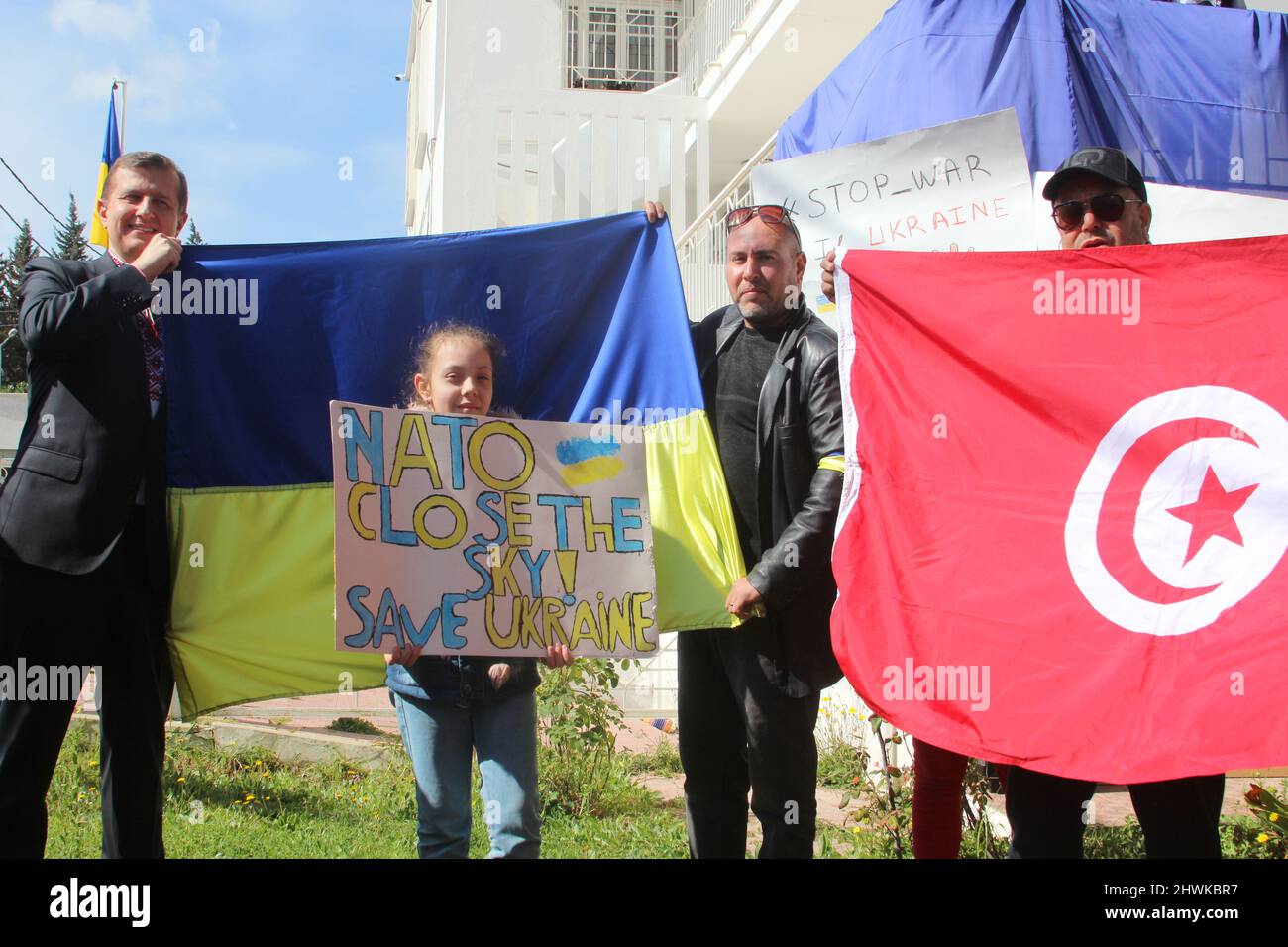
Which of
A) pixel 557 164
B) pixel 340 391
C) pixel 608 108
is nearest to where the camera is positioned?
pixel 340 391

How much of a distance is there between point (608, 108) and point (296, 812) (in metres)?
8.90

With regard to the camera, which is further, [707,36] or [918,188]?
[707,36]

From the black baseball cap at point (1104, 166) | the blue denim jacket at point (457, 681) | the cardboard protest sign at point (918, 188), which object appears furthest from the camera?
the cardboard protest sign at point (918, 188)

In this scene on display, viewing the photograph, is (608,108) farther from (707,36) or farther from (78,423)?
(78,423)

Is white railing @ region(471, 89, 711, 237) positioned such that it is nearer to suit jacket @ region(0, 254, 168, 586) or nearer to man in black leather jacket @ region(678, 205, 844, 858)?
man in black leather jacket @ region(678, 205, 844, 858)

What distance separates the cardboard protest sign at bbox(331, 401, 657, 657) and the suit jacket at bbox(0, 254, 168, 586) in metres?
0.54

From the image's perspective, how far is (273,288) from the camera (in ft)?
11.4

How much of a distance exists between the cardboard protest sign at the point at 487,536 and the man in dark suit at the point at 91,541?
0.53m

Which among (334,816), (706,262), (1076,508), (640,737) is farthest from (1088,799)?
(706,262)

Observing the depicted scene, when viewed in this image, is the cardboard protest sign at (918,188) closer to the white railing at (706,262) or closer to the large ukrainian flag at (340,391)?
the large ukrainian flag at (340,391)

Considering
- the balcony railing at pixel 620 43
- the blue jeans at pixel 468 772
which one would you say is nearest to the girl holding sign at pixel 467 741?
the blue jeans at pixel 468 772

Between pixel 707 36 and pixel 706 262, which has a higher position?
pixel 707 36

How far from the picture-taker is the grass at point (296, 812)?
4516 mm

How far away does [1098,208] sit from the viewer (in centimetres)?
320
